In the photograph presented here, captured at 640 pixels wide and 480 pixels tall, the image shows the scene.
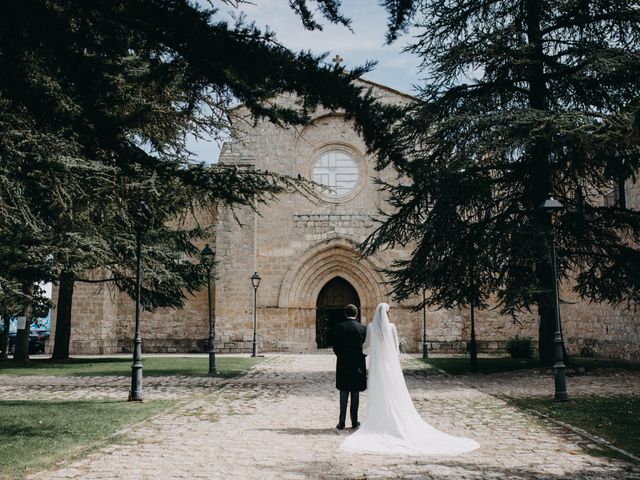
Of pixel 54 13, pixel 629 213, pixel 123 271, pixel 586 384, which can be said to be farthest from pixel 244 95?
pixel 123 271

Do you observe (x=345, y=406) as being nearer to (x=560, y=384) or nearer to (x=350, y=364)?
(x=350, y=364)

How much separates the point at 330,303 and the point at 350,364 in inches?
806

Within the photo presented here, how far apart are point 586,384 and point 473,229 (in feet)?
14.7

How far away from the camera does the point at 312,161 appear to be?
2859 centimetres

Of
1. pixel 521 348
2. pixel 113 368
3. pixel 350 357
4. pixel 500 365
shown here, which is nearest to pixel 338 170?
pixel 521 348

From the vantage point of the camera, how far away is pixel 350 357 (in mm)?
8203

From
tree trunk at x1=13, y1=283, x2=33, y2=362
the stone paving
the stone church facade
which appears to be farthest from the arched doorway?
the stone paving

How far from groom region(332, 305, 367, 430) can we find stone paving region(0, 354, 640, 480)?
409mm

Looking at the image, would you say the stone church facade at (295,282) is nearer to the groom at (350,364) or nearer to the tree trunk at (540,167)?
the tree trunk at (540,167)

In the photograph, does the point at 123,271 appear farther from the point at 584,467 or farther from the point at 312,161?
the point at 584,467

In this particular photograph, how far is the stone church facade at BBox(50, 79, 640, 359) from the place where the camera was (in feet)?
88.9

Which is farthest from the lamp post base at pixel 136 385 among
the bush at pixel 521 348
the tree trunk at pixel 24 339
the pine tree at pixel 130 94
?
the bush at pixel 521 348

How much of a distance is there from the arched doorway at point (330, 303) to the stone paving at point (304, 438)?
1447 cm

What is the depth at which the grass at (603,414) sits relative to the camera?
732 centimetres
